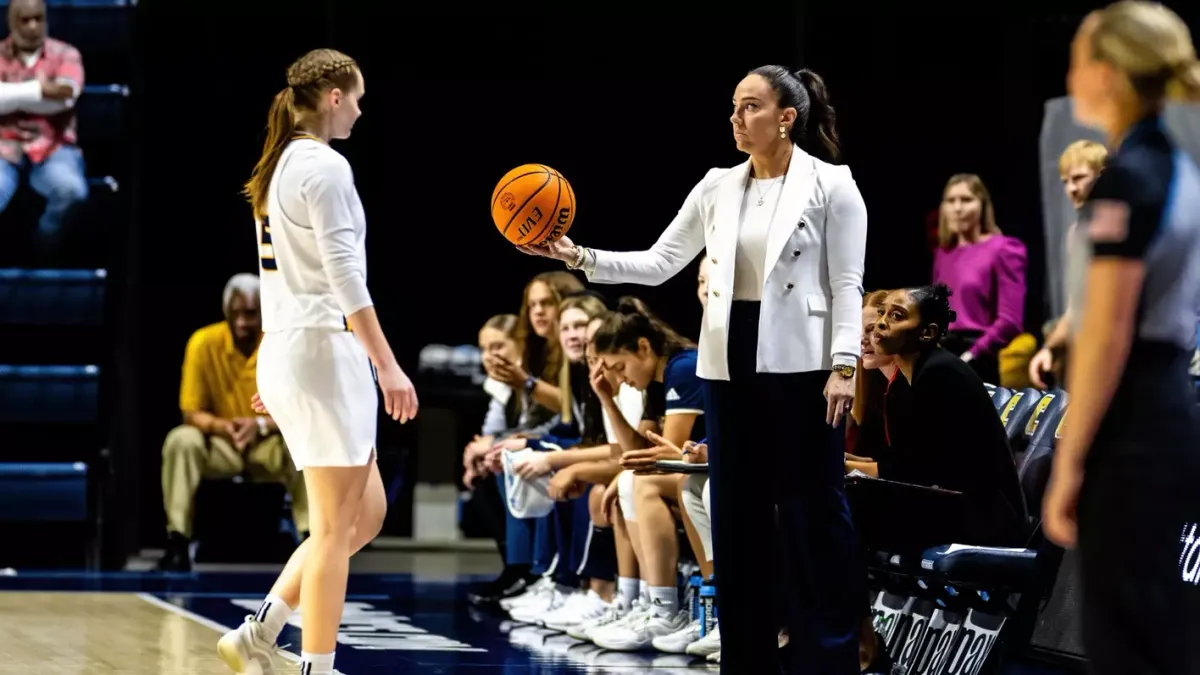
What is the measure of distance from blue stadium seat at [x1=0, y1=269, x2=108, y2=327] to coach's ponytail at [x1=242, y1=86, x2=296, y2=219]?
4735mm

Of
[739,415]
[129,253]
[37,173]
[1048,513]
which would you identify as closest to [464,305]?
[129,253]

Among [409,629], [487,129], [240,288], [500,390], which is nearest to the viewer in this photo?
[409,629]

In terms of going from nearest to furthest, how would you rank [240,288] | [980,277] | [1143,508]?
[1143,508], [980,277], [240,288]

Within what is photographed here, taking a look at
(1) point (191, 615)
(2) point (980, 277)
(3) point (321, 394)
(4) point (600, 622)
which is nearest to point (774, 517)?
(3) point (321, 394)

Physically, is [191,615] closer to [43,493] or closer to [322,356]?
[43,493]

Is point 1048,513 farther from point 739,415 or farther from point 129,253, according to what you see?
point 129,253

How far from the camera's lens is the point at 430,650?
17.3 ft

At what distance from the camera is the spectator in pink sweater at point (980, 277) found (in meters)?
6.73

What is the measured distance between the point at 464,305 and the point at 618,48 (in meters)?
1.67

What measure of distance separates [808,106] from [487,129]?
224 inches

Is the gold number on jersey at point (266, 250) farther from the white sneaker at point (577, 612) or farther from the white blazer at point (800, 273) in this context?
the white sneaker at point (577, 612)

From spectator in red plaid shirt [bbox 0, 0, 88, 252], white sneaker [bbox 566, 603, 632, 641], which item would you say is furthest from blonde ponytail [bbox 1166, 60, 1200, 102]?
spectator in red plaid shirt [bbox 0, 0, 88, 252]

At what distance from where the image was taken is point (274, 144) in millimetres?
3811

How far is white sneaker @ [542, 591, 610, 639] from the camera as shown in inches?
231
